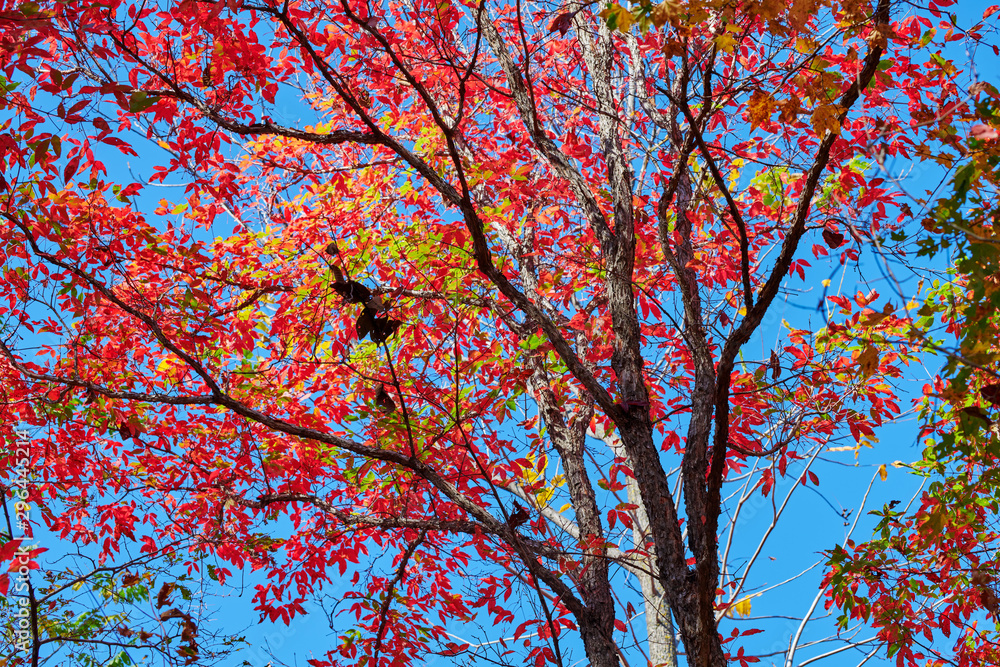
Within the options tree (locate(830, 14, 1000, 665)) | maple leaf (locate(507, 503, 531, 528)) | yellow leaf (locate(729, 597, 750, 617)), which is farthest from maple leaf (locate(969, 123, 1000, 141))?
yellow leaf (locate(729, 597, 750, 617))

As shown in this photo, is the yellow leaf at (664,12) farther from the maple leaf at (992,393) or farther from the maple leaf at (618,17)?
the maple leaf at (992,393)

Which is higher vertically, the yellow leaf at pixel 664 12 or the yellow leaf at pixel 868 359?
the yellow leaf at pixel 664 12

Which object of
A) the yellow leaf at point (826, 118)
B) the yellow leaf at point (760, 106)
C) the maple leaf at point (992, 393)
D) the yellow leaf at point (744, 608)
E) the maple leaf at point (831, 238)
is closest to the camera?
the yellow leaf at point (826, 118)

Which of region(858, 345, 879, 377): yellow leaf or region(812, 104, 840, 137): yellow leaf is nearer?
region(812, 104, 840, 137): yellow leaf

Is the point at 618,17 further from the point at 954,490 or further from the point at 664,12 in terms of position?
the point at 954,490

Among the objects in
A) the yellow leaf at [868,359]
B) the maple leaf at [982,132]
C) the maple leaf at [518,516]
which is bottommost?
the maple leaf at [518,516]

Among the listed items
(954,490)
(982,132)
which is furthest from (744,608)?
(982,132)

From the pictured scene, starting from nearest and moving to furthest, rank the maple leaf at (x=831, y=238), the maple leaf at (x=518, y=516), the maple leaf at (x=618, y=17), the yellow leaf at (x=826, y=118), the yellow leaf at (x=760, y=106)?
the maple leaf at (x=618, y=17), the yellow leaf at (x=826, y=118), the yellow leaf at (x=760, y=106), the maple leaf at (x=831, y=238), the maple leaf at (x=518, y=516)

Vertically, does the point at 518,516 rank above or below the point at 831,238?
below

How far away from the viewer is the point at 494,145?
685 cm

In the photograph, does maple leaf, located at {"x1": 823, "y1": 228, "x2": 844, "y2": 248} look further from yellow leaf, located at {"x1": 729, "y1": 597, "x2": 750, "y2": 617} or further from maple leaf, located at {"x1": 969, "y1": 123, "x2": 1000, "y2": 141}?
yellow leaf, located at {"x1": 729, "y1": 597, "x2": 750, "y2": 617}

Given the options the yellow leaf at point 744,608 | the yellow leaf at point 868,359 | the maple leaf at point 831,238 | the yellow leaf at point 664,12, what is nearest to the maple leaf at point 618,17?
the yellow leaf at point 664,12

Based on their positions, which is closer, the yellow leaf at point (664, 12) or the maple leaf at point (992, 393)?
the yellow leaf at point (664, 12)

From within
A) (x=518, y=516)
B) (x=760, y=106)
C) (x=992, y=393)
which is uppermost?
(x=760, y=106)
